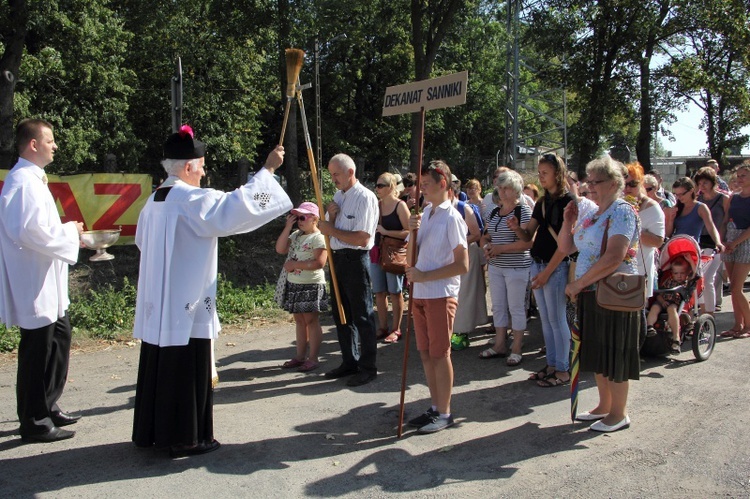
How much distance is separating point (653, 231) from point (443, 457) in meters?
2.70

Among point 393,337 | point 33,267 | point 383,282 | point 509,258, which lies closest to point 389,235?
point 383,282

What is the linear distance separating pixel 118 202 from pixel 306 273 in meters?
6.38

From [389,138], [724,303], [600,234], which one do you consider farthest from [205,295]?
[389,138]

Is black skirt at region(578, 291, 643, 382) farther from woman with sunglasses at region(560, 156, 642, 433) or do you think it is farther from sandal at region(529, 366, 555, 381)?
sandal at region(529, 366, 555, 381)

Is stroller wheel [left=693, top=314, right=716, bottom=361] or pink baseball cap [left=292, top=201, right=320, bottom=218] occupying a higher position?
pink baseball cap [left=292, top=201, right=320, bottom=218]

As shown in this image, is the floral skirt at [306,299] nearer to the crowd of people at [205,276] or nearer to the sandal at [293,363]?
the sandal at [293,363]

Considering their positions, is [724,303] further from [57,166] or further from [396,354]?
[57,166]

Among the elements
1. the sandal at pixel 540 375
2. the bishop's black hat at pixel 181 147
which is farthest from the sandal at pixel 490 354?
the bishop's black hat at pixel 181 147

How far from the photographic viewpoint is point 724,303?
8.93 m

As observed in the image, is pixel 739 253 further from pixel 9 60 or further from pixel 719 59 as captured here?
pixel 719 59

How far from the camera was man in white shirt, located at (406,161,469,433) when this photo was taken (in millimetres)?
4363

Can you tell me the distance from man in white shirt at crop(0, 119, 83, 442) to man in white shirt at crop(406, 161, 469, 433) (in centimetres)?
244

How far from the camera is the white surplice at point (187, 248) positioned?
4.05 meters

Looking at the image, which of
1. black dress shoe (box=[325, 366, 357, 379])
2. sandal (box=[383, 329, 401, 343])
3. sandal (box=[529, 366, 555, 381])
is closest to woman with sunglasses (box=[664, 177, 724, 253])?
sandal (box=[529, 366, 555, 381])
